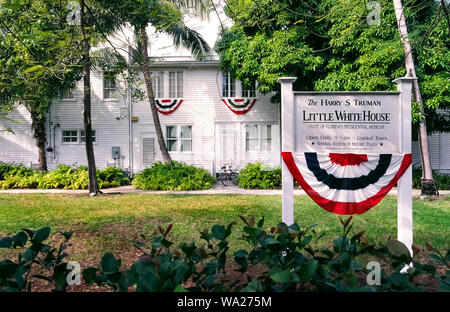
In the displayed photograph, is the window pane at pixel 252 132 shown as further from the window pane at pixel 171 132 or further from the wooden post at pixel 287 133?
the wooden post at pixel 287 133

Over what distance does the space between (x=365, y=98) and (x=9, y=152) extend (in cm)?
2120

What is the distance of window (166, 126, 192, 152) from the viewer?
772 inches

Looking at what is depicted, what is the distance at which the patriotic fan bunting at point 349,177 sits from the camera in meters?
4.34

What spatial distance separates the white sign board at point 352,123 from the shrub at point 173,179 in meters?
10.5

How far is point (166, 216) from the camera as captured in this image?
848cm

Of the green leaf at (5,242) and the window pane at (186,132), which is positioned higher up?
the window pane at (186,132)

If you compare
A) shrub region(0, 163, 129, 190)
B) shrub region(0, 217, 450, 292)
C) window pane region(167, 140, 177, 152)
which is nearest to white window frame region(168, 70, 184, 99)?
window pane region(167, 140, 177, 152)

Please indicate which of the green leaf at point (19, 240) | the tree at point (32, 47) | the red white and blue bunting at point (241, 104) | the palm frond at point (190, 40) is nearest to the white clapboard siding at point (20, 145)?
the palm frond at point (190, 40)

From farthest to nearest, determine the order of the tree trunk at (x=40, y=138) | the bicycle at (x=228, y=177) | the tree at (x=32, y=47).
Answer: the tree trunk at (x=40, y=138) → the bicycle at (x=228, y=177) → the tree at (x=32, y=47)
